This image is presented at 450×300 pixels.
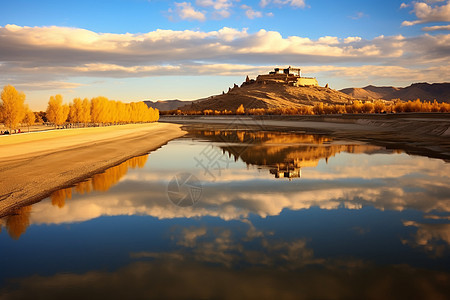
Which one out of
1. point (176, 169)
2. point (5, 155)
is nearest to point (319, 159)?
point (176, 169)

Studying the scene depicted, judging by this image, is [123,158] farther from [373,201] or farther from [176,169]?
[373,201]

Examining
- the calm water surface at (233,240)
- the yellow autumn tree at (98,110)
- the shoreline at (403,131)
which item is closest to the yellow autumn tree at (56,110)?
the yellow autumn tree at (98,110)

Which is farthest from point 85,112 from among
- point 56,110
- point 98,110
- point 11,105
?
point 11,105

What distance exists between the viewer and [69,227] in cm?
931

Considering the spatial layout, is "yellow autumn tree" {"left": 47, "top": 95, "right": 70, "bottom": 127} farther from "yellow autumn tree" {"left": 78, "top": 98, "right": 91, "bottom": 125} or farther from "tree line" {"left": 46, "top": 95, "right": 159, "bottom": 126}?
"yellow autumn tree" {"left": 78, "top": 98, "right": 91, "bottom": 125}

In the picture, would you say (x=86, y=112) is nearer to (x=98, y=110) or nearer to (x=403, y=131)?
(x=98, y=110)

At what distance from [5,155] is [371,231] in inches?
907

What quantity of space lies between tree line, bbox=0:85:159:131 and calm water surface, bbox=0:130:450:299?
4714 cm

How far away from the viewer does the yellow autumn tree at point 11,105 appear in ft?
175

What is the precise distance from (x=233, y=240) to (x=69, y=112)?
86914 mm

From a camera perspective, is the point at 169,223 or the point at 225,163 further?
the point at 225,163

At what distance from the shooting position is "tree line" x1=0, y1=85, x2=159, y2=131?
5375 centimetres

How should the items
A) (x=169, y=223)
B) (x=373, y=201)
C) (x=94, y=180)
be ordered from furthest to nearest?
(x=94, y=180)
(x=373, y=201)
(x=169, y=223)

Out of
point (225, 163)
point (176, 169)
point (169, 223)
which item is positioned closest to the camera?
point (169, 223)
